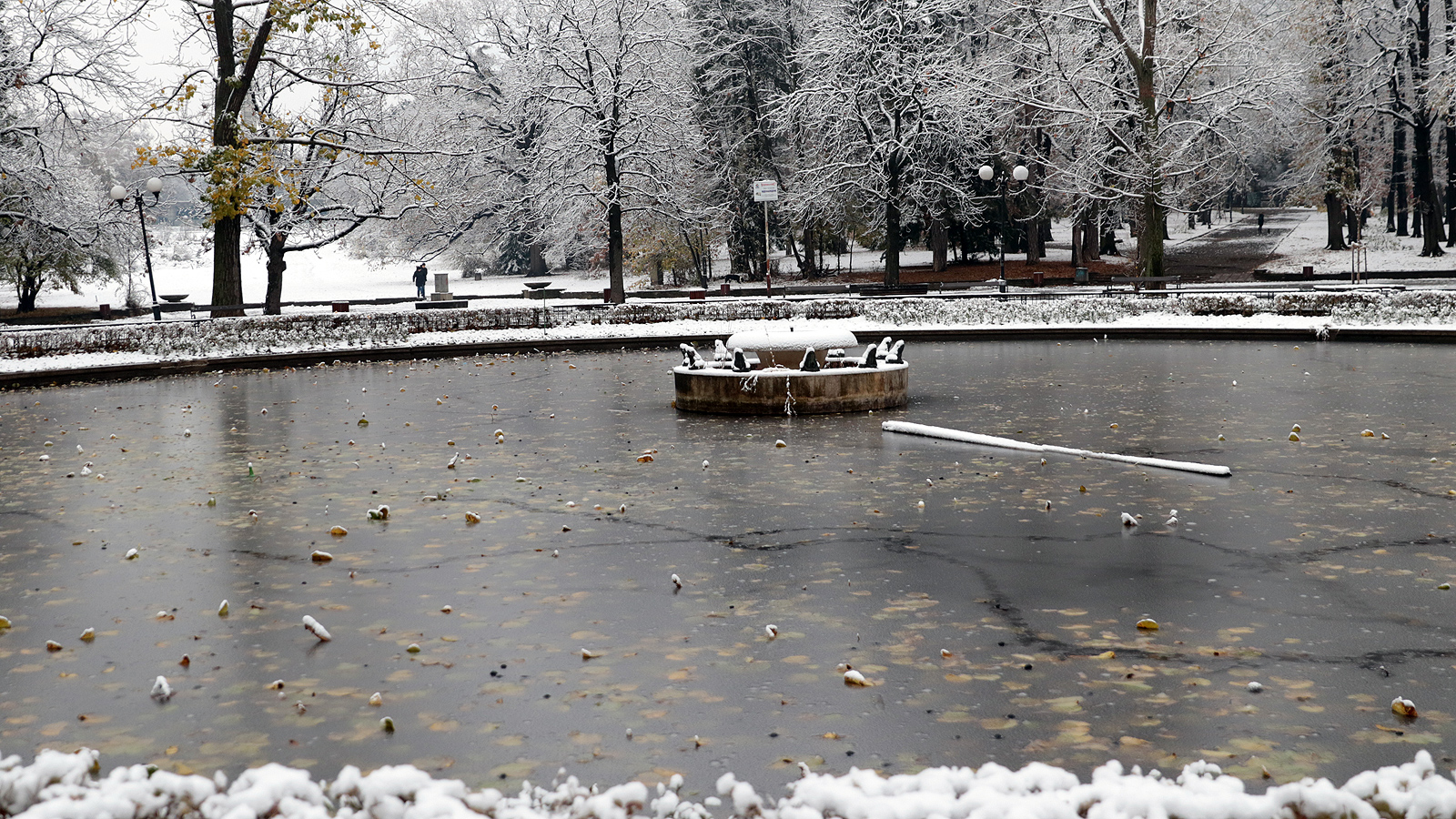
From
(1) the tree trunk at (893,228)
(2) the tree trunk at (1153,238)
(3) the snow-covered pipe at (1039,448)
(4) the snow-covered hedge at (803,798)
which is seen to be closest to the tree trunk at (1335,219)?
(2) the tree trunk at (1153,238)

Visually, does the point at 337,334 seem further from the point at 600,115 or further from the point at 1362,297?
the point at 1362,297

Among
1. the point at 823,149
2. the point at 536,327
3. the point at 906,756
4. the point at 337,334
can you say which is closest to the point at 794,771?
the point at 906,756

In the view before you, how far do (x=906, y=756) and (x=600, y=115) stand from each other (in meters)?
33.4

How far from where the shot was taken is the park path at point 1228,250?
→ 151 ft

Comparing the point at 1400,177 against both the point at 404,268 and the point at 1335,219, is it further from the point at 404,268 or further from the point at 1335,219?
the point at 404,268

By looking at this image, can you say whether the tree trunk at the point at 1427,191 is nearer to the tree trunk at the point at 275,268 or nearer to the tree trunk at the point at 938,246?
the tree trunk at the point at 938,246

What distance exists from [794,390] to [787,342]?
24.3 inches

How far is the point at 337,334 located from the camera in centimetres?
2406

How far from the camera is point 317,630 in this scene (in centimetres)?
532

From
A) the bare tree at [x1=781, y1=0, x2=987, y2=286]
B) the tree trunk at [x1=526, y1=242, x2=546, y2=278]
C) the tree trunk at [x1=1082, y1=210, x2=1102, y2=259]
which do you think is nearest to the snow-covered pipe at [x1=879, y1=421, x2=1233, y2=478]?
the bare tree at [x1=781, y1=0, x2=987, y2=286]

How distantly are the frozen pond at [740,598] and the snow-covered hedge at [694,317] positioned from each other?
36.6ft

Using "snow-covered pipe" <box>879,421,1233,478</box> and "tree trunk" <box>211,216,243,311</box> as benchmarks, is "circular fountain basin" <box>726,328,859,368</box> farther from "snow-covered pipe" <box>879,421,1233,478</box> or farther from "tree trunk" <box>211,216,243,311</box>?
"tree trunk" <box>211,216,243,311</box>

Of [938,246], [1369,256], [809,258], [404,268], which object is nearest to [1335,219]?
[1369,256]

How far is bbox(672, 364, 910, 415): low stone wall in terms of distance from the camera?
1307 cm
